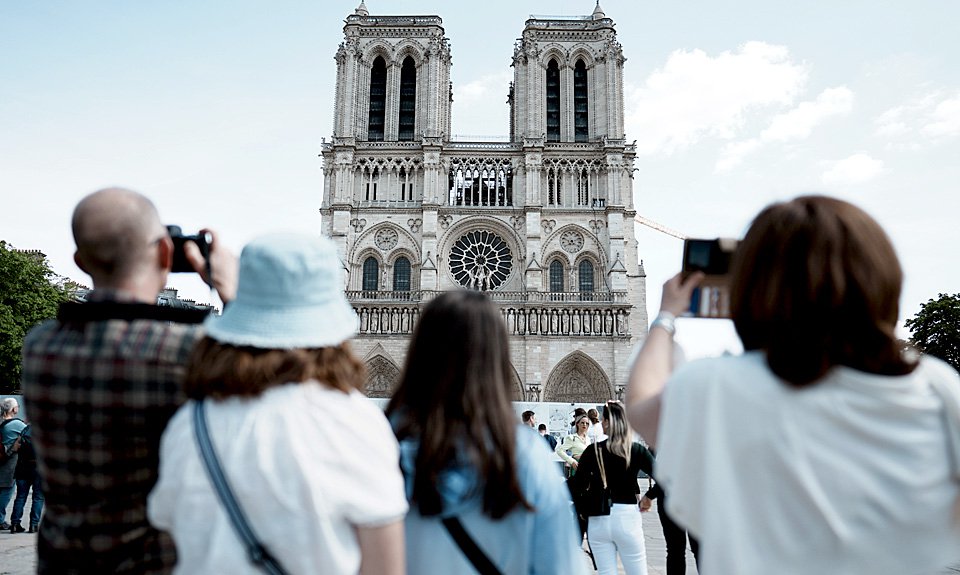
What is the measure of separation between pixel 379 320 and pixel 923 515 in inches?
1157

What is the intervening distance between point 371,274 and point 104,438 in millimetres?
30120

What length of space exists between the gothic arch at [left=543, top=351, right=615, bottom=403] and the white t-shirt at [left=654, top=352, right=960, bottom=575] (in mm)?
28307

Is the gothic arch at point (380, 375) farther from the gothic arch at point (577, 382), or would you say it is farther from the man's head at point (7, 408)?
the man's head at point (7, 408)

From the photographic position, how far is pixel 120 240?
2135mm

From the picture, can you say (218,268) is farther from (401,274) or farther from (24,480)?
(401,274)

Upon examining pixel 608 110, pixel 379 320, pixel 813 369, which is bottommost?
pixel 813 369

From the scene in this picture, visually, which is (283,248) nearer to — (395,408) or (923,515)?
(395,408)

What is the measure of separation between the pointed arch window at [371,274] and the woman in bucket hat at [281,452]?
29890 millimetres

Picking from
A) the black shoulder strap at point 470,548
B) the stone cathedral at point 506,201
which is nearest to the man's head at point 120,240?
the black shoulder strap at point 470,548

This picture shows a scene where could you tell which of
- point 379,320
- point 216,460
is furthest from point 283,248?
point 379,320

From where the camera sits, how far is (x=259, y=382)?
1.78m

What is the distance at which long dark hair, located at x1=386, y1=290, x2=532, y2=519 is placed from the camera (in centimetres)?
192

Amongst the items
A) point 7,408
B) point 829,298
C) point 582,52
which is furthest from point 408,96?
point 829,298

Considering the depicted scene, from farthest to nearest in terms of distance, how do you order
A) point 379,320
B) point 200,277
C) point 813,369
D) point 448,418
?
point 379,320, point 200,277, point 448,418, point 813,369
